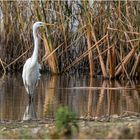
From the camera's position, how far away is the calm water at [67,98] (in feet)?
31.5

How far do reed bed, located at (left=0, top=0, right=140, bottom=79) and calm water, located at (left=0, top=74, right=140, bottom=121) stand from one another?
0.70 meters

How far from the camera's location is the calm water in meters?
9.60

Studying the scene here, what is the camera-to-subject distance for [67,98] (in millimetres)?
11391

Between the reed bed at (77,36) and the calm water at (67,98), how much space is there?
703 mm

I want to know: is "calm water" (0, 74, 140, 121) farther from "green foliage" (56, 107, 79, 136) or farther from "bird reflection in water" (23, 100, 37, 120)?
"green foliage" (56, 107, 79, 136)

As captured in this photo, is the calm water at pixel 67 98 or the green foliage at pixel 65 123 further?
the calm water at pixel 67 98

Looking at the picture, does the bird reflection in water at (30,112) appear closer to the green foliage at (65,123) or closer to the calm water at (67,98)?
the calm water at (67,98)

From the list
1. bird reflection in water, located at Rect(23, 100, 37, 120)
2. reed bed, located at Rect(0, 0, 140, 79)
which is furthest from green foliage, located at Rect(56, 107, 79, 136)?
reed bed, located at Rect(0, 0, 140, 79)

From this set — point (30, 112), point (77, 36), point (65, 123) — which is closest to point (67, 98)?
point (30, 112)

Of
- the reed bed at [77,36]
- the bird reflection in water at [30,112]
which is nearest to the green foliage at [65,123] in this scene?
the bird reflection in water at [30,112]

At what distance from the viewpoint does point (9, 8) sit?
16625 millimetres

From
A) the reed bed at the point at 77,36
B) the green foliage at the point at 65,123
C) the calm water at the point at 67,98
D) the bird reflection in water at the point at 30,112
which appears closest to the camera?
the green foliage at the point at 65,123

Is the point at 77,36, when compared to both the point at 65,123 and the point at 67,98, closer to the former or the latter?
the point at 67,98

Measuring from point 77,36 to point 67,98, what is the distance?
17.1ft
